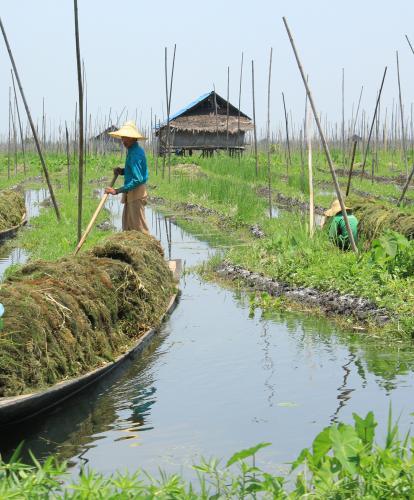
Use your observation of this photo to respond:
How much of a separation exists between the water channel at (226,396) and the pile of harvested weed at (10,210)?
6.86 m

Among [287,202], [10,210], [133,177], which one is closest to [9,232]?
[10,210]

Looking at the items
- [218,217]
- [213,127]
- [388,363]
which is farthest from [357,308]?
[213,127]

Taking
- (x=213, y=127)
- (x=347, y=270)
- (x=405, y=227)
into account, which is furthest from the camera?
(x=213, y=127)

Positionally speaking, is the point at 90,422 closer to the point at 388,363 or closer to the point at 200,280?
the point at 388,363

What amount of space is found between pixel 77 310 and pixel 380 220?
17.7ft

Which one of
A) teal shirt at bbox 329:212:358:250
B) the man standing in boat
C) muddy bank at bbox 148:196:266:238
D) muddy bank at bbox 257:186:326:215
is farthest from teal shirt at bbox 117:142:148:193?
muddy bank at bbox 257:186:326:215

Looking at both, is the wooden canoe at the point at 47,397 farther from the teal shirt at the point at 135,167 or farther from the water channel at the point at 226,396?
the teal shirt at the point at 135,167

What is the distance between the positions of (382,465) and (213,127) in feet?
104

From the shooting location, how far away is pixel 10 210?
15.2 metres

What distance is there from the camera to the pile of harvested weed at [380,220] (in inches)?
390

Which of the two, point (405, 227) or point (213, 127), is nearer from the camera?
point (405, 227)

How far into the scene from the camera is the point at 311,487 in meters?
3.60

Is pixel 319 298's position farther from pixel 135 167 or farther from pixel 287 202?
pixel 287 202

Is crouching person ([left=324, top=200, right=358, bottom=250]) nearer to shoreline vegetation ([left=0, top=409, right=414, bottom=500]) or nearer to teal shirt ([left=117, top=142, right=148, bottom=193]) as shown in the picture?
teal shirt ([left=117, top=142, right=148, bottom=193])
